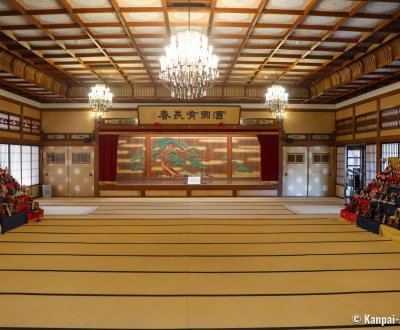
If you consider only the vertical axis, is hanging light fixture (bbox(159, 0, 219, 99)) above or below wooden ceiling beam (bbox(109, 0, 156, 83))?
below

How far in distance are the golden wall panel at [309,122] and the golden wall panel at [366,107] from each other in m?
1.46

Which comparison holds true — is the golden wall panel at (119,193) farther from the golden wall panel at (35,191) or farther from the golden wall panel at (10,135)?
the golden wall panel at (10,135)

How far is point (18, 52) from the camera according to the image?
6781 mm

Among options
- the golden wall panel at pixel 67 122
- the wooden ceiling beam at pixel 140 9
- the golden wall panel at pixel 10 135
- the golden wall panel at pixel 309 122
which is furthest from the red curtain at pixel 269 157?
the golden wall panel at pixel 10 135


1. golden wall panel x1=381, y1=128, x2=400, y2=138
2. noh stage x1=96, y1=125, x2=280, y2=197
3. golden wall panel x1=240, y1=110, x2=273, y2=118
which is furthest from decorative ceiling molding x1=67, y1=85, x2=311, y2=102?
golden wall panel x1=381, y1=128, x2=400, y2=138

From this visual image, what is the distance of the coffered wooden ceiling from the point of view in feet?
15.7

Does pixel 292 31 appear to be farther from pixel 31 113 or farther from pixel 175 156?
pixel 31 113

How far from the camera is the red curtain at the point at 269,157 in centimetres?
1107

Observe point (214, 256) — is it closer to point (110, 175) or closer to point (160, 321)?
point (160, 321)

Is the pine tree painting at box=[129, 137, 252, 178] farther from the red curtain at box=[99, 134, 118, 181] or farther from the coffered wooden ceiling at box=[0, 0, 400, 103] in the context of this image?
the coffered wooden ceiling at box=[0, 0, 400, 103]

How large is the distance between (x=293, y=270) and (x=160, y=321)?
186 centimetres

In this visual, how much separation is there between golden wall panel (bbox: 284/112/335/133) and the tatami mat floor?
5505 mm

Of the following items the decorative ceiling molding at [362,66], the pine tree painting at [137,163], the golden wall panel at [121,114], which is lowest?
the pine tree painting at [137,163]

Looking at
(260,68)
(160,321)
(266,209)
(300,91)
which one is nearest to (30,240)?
(160,321)
